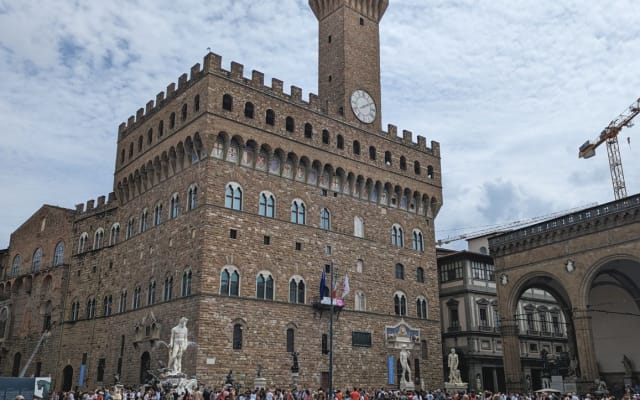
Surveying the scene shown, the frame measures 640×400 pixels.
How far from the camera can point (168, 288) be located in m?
35.0

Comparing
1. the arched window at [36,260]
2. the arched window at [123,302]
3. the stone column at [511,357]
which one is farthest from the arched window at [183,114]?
the stone column at [511,357]

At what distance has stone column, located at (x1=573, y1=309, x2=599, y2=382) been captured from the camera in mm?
32469

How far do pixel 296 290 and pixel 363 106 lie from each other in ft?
49.3

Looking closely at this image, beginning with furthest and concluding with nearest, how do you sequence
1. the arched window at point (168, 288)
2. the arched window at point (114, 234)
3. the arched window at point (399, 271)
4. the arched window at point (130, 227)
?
the arched window at point (114, 234) < the arched window at point (399, 271) < the arched window at point (130, 227) < the arched window at point (168, 288)

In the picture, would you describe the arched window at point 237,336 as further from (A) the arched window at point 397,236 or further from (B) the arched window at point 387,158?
(B) the arched window at point 387,158

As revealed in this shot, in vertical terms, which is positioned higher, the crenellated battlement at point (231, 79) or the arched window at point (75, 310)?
the crenellated battlement at point (231, 79)

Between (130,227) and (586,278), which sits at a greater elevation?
(130,227)

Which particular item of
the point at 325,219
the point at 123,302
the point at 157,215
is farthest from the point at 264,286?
the point at 123,302

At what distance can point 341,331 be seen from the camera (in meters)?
37.1

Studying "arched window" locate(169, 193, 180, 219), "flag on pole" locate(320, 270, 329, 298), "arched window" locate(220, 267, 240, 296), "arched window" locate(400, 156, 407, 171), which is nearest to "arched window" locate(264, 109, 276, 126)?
"arched window" locate(169, 193, 180, 219)

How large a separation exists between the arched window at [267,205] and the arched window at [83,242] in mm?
17046

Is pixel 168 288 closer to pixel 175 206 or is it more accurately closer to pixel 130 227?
pixel 175 206

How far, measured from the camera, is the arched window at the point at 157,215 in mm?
37844

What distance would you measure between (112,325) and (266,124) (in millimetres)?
16932
